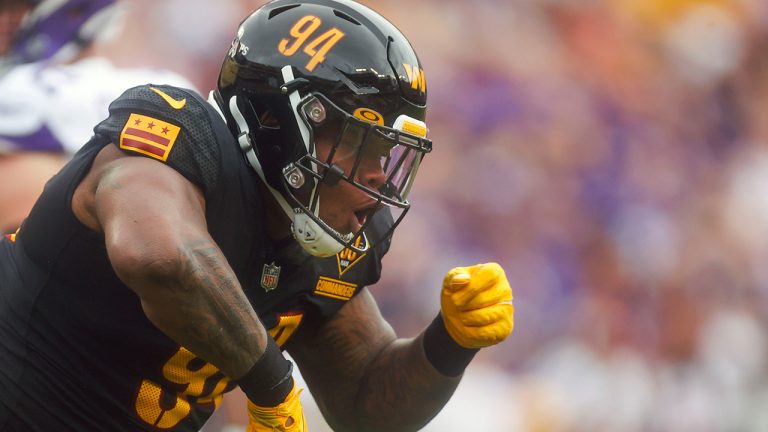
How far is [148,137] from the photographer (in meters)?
2.40

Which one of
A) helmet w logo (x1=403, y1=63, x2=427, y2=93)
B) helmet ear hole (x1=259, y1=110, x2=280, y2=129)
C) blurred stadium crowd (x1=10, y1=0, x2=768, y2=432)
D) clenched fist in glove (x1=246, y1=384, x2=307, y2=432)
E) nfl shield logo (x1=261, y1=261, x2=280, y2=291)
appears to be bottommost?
blurred stadium crowd (x1=10, y1=0, x2=768, y2=432)

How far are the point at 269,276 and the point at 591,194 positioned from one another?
381 centimetres

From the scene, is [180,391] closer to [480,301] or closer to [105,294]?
[105,294]

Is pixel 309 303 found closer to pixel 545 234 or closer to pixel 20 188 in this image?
pixel 20 188

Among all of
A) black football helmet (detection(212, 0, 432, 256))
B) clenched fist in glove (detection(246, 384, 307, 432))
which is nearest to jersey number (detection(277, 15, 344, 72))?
black football helmet (detection(212, 0, 432, 256))

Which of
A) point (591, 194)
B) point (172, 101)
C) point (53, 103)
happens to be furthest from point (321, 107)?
point (591, 194)

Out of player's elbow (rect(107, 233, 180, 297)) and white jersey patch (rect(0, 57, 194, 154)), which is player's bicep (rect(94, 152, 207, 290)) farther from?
white jersey patch (rect(0, 57, 194, 154))

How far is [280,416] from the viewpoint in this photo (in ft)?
7.95

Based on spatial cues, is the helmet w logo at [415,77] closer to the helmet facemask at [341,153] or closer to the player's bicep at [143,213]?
the helmet facemask at [341,153]

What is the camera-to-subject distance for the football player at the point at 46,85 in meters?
4.21

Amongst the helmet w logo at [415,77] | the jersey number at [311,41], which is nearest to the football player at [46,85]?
the jersey number at [311,41]

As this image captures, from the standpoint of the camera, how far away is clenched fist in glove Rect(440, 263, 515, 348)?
294 cm

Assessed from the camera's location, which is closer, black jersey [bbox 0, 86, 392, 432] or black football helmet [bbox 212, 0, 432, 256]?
black jersey [bbox 0, 86, 392, 432]

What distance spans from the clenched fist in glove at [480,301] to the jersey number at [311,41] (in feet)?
2.24
